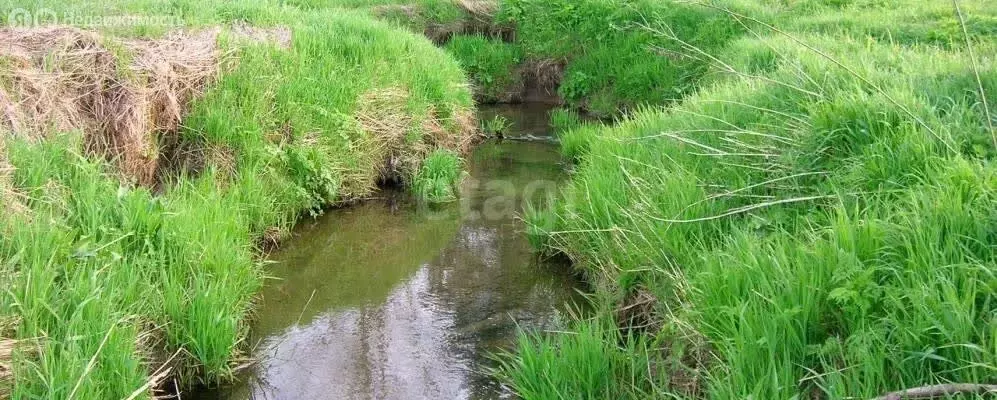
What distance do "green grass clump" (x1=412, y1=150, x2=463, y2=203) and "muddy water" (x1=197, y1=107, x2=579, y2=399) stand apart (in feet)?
0.47

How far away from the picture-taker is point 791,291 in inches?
122

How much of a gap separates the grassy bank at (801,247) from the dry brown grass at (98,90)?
3.08 m

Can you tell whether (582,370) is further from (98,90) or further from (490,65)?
(490,65)

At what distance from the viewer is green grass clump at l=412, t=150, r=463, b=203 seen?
7805 millimetres

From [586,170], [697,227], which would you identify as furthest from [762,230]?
[586,170]

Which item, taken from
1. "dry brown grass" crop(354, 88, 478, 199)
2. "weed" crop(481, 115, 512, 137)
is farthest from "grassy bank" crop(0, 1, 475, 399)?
"weed" crop(481, 115, 512, 137)

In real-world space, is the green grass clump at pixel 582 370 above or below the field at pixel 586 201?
below

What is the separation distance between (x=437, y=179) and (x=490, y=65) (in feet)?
18.5

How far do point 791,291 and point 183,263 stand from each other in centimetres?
333

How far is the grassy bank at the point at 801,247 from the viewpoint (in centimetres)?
274

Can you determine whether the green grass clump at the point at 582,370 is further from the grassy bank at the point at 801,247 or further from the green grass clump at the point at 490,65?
the green grass clump at the point at 490,65

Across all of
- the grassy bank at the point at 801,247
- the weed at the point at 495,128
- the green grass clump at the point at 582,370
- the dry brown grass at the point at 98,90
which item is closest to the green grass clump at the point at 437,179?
the grassy bank at the point at 801,247

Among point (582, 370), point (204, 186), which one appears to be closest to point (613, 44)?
point (204, 186)

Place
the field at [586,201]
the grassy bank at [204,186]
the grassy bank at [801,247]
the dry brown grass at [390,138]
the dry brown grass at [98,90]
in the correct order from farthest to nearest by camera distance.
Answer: the dry brown grass at [390,138], the dry brown grass at [98,90], the grassy bank at [204,186], the field at [586,201], the grassy bank at [801,247]
